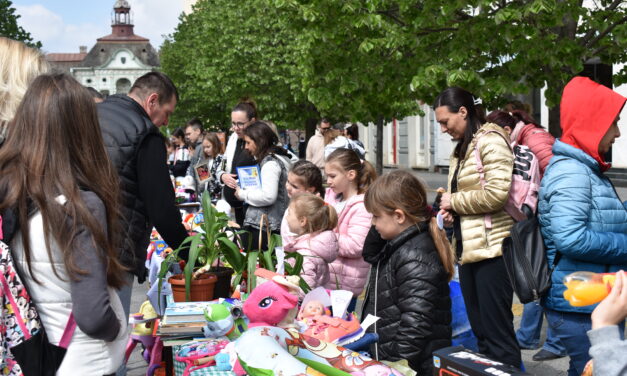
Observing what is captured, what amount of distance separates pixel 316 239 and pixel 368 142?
4381 cm

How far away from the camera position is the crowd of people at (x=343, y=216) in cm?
231

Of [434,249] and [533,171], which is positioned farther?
[533,171]

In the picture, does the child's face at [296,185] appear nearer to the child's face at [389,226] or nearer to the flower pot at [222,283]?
the flower pot at [222,283]

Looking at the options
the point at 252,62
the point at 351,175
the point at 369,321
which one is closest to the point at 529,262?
the point at 369,321

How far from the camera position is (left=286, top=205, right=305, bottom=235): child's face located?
456 cm

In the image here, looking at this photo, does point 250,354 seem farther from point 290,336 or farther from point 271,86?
point 271,86

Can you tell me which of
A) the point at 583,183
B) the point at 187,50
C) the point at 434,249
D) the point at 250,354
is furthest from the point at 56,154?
the point at 187,50

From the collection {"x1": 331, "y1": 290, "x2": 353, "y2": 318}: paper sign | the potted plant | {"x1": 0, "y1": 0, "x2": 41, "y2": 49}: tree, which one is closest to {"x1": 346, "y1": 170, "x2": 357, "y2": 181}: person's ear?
the potted plant

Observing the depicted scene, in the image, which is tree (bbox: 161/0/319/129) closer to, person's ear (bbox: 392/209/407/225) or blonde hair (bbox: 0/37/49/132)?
person's ear (bbox: 392/209/407/225)

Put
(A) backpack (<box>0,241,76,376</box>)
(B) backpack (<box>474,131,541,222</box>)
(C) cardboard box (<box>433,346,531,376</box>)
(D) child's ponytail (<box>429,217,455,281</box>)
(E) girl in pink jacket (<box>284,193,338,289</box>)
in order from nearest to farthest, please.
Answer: (A) backpack (<box>0,241,76,376</box>), (C) cardboard box (<box>433,346,531,376</box>), (D) child's ponytail (<box>429,217,455,281</box>), (E) girl in pink jacket (<box>284,193,338,289</box>), (B) backpack (<box>474,131,541,222</box>)

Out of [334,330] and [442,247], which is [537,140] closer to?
[442,247]

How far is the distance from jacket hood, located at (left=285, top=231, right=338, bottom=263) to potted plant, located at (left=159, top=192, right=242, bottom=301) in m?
0.56

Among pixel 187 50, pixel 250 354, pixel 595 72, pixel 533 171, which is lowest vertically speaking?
pixel 250 354

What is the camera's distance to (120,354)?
2.54 m
